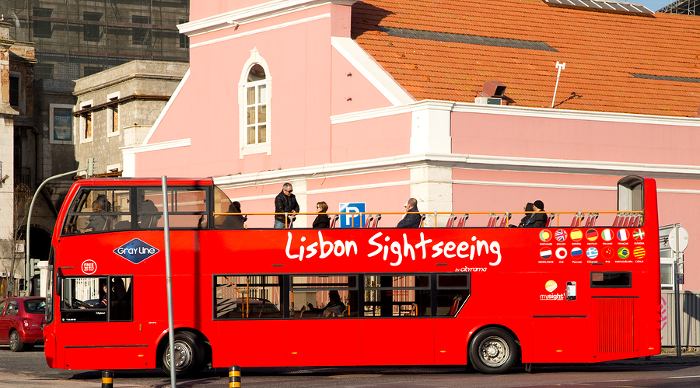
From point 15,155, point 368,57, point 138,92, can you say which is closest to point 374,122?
point 368,57

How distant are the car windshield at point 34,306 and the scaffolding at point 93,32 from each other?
4004 centimetres

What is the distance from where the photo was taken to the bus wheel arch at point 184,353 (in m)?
28.7

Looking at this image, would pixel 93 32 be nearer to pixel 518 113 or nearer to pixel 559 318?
pixel 518 113

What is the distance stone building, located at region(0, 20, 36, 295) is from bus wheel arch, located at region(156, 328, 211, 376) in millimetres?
40258

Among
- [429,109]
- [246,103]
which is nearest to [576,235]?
[429,109]

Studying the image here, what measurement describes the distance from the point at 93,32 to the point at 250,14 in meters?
39.2

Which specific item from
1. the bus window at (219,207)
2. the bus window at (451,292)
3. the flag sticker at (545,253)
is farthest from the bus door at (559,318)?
the bus window at (219,207)

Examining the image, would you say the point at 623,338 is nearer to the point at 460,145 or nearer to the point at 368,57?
the point at 460,145

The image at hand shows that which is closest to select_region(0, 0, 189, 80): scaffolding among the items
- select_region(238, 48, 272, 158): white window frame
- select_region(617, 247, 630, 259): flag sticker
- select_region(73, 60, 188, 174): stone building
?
select_region(73, 60, 188, 174): stone building

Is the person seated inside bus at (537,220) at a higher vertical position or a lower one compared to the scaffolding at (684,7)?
lower

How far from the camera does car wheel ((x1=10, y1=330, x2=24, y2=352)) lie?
41875 millimetres

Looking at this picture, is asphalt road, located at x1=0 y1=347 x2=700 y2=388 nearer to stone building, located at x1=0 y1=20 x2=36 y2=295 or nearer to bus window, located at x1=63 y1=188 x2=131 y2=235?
bus window, located at x1=63 y1=188 x2=131 y2=235

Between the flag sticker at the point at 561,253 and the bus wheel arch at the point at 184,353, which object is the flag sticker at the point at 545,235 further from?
the bus wheel arch at the point at 184,353

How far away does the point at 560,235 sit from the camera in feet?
95.9
